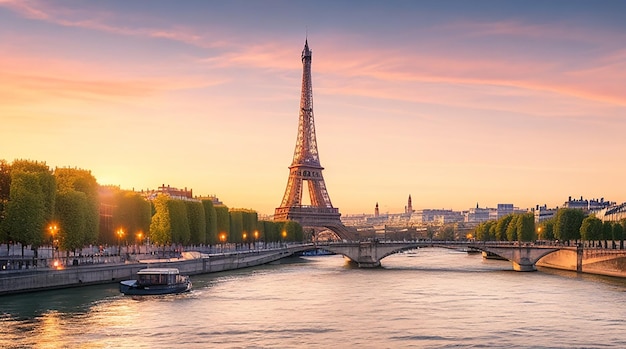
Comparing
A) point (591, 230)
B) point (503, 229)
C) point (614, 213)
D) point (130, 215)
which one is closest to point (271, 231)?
point (503, 229)

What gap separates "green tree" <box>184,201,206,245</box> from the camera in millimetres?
91375

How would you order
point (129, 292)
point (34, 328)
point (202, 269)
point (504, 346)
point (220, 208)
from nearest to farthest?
point (504, 346)
point (34, 328)
point (129, 292)
point (202, 269)
point (220, 208)

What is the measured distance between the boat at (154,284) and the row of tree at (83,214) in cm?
885

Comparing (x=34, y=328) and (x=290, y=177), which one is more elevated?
(x=290, y=177)

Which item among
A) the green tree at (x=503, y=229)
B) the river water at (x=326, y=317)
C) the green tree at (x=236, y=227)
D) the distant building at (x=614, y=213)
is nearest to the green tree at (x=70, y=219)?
the river water at (x=326, y=317)

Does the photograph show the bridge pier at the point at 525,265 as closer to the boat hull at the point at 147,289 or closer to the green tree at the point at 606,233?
the green tree at the point at 606,233

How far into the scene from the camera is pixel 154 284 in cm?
5644

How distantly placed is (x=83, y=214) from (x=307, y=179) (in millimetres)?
103998

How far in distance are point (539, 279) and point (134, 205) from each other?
124 feet

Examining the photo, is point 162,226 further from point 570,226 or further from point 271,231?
point 271,231

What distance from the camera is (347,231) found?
166 meters

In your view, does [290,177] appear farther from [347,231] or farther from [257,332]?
[257,332]

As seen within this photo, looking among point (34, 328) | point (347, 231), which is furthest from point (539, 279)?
point (347, 231)

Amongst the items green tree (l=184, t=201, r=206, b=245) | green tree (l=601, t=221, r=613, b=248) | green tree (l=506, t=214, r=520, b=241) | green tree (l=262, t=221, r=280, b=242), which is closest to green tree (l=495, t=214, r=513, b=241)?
green tree (l=506, t=214, r=520, b=241)
